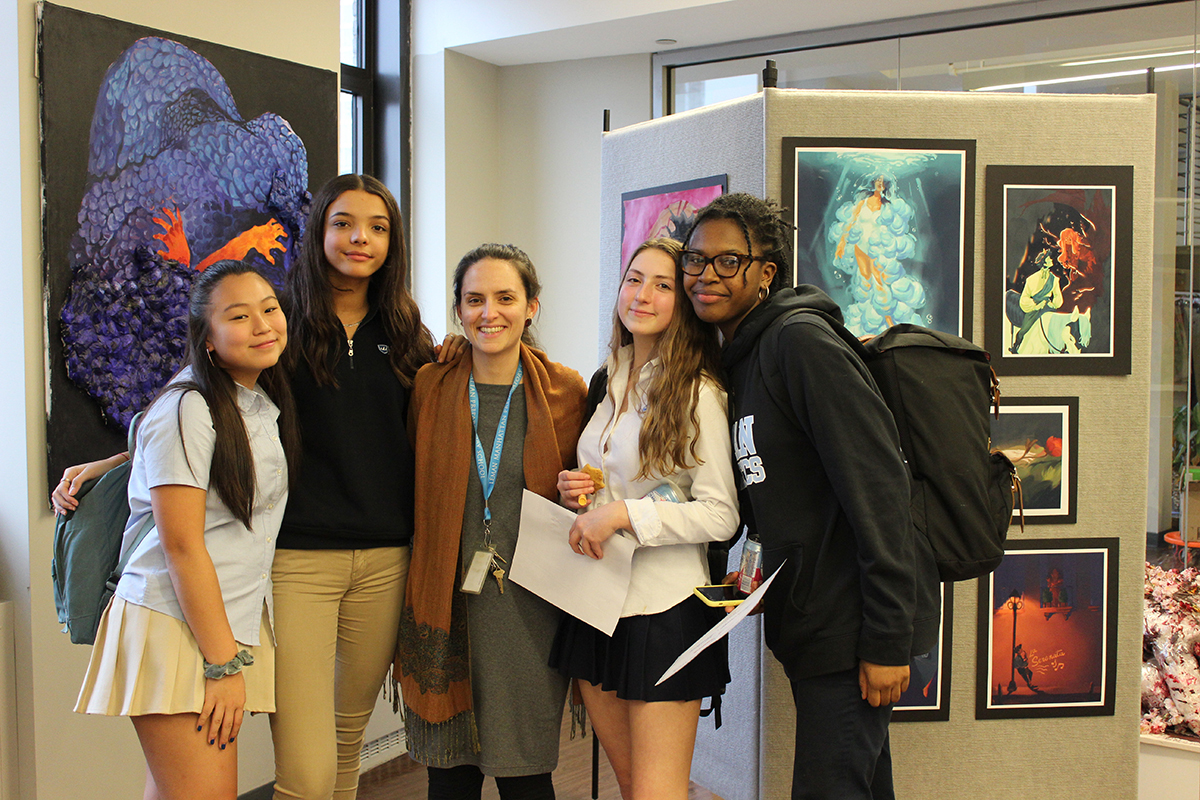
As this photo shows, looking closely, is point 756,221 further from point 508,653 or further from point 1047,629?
point 1047,629

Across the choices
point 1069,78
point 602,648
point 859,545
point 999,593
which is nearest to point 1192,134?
point 1069,78

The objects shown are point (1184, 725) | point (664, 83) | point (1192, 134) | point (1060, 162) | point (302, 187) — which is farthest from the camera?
point (664, 83)

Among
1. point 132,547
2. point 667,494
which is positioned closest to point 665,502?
point 667,494

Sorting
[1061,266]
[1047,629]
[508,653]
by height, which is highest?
[1061,266]

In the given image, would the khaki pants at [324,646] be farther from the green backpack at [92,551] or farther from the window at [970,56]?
the window at [970,56]

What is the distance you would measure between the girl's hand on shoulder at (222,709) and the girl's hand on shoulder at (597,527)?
671 millimetres

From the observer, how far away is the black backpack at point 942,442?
156 centimetres

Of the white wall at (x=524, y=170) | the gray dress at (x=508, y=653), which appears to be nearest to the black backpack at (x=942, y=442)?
the gray dress at (x=508, y=653)

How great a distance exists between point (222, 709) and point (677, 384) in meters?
1.03

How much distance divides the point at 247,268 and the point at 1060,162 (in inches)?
79.0

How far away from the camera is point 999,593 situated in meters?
2.33

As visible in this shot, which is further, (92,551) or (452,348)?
(452,348)

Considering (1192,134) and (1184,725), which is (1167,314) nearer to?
(1192,134)

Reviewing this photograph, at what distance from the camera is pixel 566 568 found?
5.72 feet
